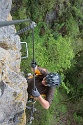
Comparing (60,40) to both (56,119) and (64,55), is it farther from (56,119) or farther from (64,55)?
(56,119)

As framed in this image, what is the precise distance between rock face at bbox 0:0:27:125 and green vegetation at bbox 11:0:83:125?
2824 millimetres

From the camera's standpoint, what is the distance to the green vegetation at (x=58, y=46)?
7.99 m

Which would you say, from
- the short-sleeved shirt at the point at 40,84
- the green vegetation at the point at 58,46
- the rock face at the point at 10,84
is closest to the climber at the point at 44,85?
the short-sleeved shirt at the point at 40,84

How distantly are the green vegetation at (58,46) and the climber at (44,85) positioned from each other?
261cm

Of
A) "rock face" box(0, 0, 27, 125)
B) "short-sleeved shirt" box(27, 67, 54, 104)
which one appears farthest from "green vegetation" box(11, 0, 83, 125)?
"rock face" box(0, 0, 27, 125)

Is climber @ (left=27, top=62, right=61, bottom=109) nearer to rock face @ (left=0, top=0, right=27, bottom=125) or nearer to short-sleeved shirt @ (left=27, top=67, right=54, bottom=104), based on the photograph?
short-sleeved shirt @ (left=27, top=67, right=54, bottom=104)

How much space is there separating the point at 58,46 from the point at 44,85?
3715 millimetres

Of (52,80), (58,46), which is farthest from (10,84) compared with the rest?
(58,46)

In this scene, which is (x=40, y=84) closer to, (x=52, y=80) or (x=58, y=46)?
(x=52, y=80)

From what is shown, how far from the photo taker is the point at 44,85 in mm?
4871

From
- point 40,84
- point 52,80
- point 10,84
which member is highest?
point 10,84

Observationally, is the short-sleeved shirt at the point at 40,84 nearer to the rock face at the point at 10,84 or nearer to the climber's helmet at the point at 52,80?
the climber's helmet at the point at 52,80

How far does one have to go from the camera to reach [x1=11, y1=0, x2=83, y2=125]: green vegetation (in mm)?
7988

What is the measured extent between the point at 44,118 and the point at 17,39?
14.9 feet
